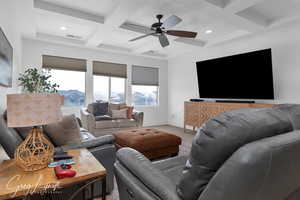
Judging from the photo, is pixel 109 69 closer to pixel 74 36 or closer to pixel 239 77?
pixel 74 36

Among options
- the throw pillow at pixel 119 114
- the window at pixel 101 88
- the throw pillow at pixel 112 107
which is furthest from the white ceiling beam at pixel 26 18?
the throw pillow at pixel 119 114

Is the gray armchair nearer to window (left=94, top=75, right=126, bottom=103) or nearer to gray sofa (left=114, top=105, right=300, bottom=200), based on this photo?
window (left=94, top=75, right=126, bottom=103)

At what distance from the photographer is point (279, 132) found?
31.7 inches

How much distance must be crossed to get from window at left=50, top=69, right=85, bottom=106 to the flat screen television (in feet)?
11.6

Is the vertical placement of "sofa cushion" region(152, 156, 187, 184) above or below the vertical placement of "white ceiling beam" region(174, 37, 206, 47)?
below

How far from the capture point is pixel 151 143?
2.61 metres

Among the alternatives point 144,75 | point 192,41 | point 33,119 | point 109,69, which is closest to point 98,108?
point 109,69

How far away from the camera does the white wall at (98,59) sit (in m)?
4.44

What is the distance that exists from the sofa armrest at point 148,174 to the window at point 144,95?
477cm

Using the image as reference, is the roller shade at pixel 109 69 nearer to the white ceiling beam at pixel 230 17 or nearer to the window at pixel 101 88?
the window at pixel 101 88

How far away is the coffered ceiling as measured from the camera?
2.79 m

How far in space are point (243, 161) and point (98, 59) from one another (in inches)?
210

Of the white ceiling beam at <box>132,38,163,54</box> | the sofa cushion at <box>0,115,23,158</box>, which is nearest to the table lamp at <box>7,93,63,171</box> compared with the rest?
the sofa cushion at <box>0,115,23,158</box>

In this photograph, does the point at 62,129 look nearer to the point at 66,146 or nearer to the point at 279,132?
the point at 66,146
